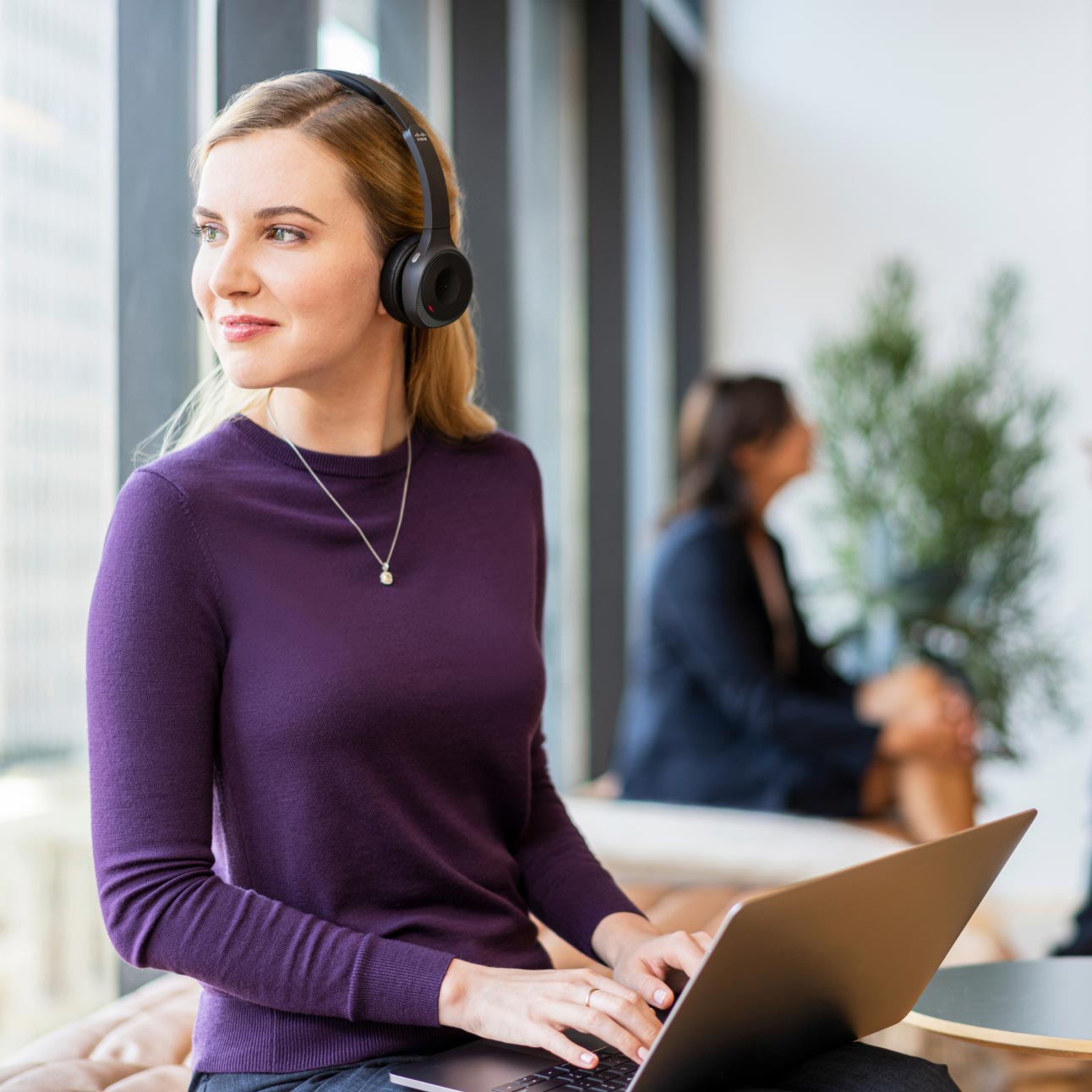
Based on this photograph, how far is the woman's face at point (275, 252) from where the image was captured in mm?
1239

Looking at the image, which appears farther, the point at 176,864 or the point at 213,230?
the point at 213,230

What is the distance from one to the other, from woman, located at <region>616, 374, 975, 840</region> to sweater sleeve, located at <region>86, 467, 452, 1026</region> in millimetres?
1897

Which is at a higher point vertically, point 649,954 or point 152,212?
point 152,212

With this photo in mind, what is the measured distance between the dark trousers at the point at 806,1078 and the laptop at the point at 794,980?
0.05ft

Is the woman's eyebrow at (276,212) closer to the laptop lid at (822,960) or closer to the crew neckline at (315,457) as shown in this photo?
the crew neckline at (315,457)

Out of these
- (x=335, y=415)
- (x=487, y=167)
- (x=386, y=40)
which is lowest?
(x=335, y=415)

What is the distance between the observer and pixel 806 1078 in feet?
3.91

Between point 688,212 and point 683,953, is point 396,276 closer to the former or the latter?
point 683,953

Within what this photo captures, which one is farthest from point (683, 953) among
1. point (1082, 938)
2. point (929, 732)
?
point (929, 732)

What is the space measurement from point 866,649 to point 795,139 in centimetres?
193

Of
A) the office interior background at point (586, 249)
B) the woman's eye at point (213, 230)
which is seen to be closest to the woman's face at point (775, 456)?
the office interior background at point (586, 249)

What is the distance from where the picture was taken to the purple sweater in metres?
1.14

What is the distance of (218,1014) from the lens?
125 centimetres

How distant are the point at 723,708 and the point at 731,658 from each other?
0.55ft
